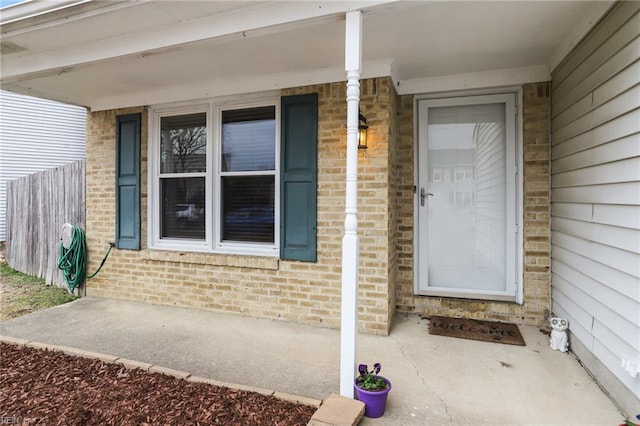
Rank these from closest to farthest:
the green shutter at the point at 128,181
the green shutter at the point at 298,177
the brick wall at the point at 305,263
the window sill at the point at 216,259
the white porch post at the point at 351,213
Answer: the white porch post at the point at 351,213 → the brick wall at the point at 305,263 → the green shutter at the point at 298,177 → the window sill at the point at 216,259 → the green shutter at the point at 128,181

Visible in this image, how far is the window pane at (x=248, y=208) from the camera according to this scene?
12.6 feet

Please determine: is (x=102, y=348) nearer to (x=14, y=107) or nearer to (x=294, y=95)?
(x=294, y=95)

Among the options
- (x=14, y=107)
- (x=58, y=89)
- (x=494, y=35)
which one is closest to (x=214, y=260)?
(x=58, y=89)

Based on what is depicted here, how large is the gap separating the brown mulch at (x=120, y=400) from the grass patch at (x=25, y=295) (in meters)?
2.01

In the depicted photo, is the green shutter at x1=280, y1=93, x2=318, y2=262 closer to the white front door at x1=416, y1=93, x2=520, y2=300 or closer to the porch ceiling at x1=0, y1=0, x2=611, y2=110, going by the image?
the porch ceiling at x1=0, y1=0, x2=611, y2=110

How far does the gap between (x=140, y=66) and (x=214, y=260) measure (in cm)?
213

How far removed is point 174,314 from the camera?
12.7ft

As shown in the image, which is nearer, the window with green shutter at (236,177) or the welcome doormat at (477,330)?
the welcome doormat at (477,330)

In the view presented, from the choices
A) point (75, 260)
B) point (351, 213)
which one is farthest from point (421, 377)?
point (75, 260)

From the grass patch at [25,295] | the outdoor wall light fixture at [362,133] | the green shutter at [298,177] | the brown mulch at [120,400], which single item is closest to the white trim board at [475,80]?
the outdoor wall light fixture at [362,133]

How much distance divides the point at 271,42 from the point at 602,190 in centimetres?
270

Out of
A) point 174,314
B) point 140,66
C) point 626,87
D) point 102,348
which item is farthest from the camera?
point 174,314

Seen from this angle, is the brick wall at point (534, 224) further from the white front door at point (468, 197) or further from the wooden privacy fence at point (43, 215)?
the wooden privacy fence at point (43, 215)

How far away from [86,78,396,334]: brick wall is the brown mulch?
4.55 feet
